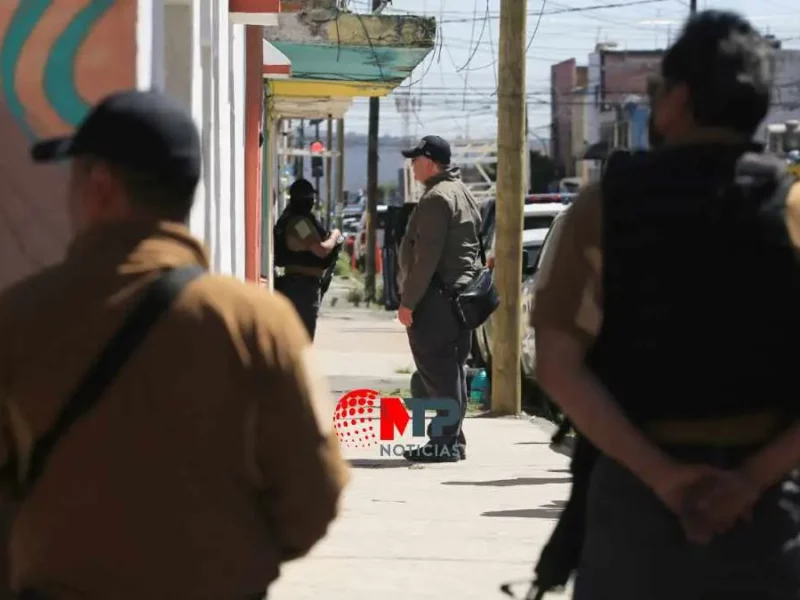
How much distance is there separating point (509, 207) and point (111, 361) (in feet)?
34.5

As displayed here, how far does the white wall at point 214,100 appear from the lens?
26.8 feet

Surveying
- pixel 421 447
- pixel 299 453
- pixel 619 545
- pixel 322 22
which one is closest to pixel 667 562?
pixel 619 545

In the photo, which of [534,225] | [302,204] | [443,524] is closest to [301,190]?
[302,204]

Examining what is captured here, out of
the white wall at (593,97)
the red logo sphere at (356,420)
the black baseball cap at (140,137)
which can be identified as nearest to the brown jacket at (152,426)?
the black baseball cap at (140,137)

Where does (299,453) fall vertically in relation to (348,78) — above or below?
below

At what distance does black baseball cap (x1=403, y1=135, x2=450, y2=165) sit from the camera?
983 centimetres

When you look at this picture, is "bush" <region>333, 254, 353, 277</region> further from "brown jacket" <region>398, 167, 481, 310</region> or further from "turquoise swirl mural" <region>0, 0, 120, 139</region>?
"turquoise swirl mural" <region>0, 0, 120, 139</region>

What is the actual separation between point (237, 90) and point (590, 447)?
9.25 metres

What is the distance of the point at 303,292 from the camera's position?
13.8 meters

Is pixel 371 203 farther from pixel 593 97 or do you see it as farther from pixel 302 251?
pixel 593 97

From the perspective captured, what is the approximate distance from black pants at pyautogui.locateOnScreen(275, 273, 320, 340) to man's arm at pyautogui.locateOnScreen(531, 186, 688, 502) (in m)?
10.4

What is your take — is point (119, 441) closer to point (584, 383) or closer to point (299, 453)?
point (299, 453)

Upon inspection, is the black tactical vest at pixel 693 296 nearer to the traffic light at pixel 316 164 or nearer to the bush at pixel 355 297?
the bush at pixel 355 297

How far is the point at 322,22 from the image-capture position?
45.2 ft
